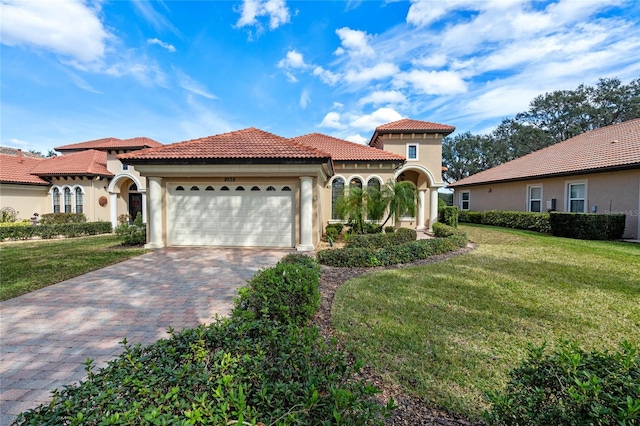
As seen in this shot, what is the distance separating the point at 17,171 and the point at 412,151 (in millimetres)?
28324

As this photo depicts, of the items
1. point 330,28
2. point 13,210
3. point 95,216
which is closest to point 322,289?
point 330,28

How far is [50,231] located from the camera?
1599 cm

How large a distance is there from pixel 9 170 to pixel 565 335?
3039cm

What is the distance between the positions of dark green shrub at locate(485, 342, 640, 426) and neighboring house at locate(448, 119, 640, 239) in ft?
50.6

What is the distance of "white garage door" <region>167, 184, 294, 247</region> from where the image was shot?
1120 centimetres

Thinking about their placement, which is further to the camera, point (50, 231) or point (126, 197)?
point (126, 197)

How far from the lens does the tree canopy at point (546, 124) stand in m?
32.2

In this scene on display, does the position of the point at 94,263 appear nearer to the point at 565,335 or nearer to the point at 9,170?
the point at 565,335

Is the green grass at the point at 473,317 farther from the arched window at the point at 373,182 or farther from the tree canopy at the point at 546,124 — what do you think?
the tree canopy at the point at 546,124

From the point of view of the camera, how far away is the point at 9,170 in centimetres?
1941

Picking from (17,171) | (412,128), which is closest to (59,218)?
(17,171)

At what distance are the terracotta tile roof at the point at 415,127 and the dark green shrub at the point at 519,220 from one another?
6.67 metres

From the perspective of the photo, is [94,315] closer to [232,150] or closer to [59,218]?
[232,150]

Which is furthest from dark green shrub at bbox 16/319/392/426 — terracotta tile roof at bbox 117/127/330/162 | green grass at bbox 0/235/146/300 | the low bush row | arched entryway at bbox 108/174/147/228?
arched entryway at bbox 108/174/147/228
